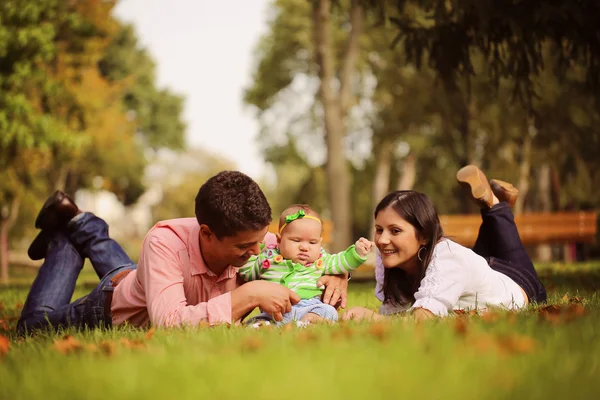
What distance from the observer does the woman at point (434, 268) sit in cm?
455

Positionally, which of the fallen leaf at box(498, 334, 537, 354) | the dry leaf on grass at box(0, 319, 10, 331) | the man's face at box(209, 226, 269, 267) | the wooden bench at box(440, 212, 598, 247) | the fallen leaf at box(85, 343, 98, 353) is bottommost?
the wooden bench at box(440, 212, 598, 247)

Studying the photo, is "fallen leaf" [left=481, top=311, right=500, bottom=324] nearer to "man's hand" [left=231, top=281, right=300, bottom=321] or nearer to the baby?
"man's hand" [left=231, top=281, right=300, bottom=321]

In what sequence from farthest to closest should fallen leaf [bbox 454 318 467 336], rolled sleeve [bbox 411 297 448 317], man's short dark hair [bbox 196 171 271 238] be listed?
1. rolled sleeve [bbox 411 297 448 317]
2. man's short dark hair [bbox 196 171 271 238]
3. fallen leaf [bbox 454 318 467 336]

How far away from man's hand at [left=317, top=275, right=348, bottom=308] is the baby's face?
182 mm

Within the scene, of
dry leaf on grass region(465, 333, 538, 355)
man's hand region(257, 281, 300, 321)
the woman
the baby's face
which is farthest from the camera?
the baby's face

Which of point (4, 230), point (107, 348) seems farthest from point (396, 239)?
point (4, 230)

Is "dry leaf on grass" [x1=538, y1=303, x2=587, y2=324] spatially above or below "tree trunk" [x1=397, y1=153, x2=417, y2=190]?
below

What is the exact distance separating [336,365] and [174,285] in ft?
5.79

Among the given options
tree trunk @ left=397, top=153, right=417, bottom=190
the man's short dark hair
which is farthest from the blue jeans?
tree trunk @ left=397, top=153, right=417, bottom=190

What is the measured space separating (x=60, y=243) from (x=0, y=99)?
9.47m

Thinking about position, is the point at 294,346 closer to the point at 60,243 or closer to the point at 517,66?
the point at 60,243

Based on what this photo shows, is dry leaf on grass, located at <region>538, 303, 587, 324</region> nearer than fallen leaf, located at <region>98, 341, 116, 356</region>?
No

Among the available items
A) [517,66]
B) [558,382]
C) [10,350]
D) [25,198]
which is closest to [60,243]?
[10,350]

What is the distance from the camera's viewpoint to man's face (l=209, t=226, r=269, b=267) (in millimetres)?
4008
